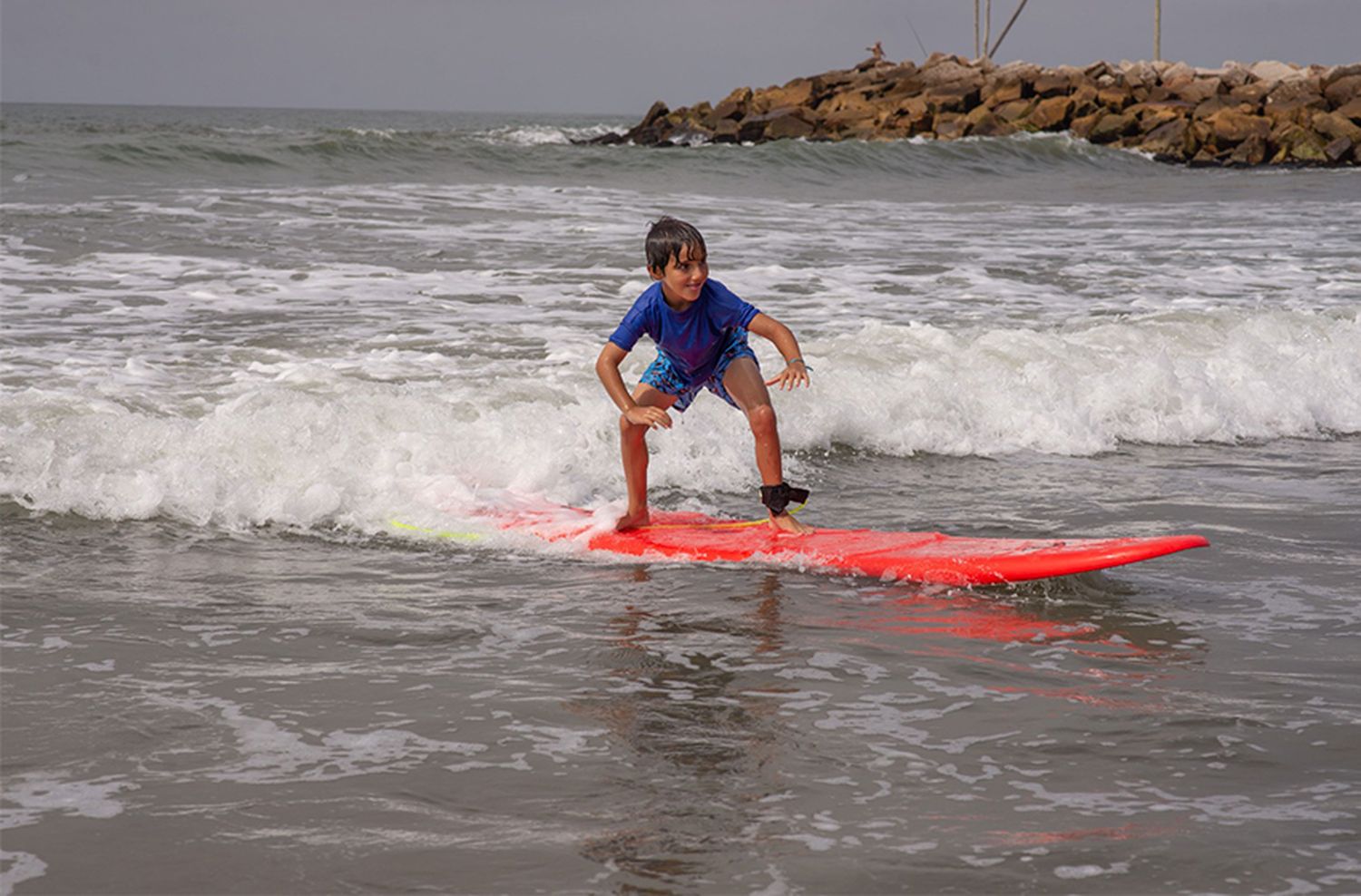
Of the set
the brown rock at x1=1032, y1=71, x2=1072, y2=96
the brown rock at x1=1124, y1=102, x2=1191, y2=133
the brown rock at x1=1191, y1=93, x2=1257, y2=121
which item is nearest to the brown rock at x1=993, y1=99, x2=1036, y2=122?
the brown rock at x1=1032, y1=71, x2=1072, y2=96

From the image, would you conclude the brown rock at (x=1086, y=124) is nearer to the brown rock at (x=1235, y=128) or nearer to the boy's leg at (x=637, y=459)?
the brown rock at (x=1235, y=128)

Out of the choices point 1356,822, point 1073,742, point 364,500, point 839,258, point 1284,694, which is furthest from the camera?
point 839,258

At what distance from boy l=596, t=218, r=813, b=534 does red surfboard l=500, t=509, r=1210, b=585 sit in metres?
0.12

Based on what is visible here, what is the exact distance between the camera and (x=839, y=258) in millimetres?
13586

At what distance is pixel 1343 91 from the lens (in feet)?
120

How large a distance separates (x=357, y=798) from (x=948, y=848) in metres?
1.21

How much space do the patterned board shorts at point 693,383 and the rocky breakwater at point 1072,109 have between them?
100 ft

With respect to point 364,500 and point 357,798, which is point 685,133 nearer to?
point 364,500

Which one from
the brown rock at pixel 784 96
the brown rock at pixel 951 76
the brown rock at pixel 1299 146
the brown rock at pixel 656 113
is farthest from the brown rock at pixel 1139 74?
the brown rock at pixel 656 113

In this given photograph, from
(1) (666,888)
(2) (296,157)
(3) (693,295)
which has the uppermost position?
(2) (296,157)

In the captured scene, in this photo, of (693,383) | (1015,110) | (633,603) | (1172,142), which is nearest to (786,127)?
(1015,110)

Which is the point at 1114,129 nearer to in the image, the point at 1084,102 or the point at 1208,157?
the point at 1084,102

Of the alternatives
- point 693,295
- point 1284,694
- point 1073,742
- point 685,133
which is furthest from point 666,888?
point 685,133

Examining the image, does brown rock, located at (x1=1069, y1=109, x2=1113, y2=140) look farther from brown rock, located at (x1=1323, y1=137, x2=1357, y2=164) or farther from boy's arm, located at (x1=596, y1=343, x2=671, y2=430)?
boy's arm, located at (x1=596, y1=343, x2=671, y2=430)
